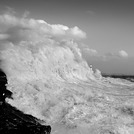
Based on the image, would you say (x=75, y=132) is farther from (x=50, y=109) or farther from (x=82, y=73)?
(x=82, y=73)

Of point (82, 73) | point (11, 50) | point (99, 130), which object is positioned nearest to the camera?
point (99, 130)

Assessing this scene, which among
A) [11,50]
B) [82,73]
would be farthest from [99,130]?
[82,73]

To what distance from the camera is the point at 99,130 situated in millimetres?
9367

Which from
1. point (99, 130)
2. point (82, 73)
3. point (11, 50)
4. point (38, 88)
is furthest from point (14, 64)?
point (82, 73)

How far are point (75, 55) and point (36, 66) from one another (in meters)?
9.79

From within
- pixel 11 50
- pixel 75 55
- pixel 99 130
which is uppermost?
pixel 75 55

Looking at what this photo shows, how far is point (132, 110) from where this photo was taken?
38.3ft

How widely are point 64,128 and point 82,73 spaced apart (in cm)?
1568

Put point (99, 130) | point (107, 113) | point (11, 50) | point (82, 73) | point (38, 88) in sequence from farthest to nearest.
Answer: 1. point (82, 73)
2. point (11, 50)
3. point (38, 88)
4. point (107, 113)
5. point (99, 130)

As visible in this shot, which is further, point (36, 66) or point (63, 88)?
point (36, 66)

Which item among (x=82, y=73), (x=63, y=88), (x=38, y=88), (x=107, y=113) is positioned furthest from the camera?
(x=82, y=73)

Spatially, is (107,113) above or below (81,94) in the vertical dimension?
below

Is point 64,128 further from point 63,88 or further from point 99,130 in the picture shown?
point 63,88

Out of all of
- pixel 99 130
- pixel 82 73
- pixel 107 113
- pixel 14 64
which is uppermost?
pixel 82 73
